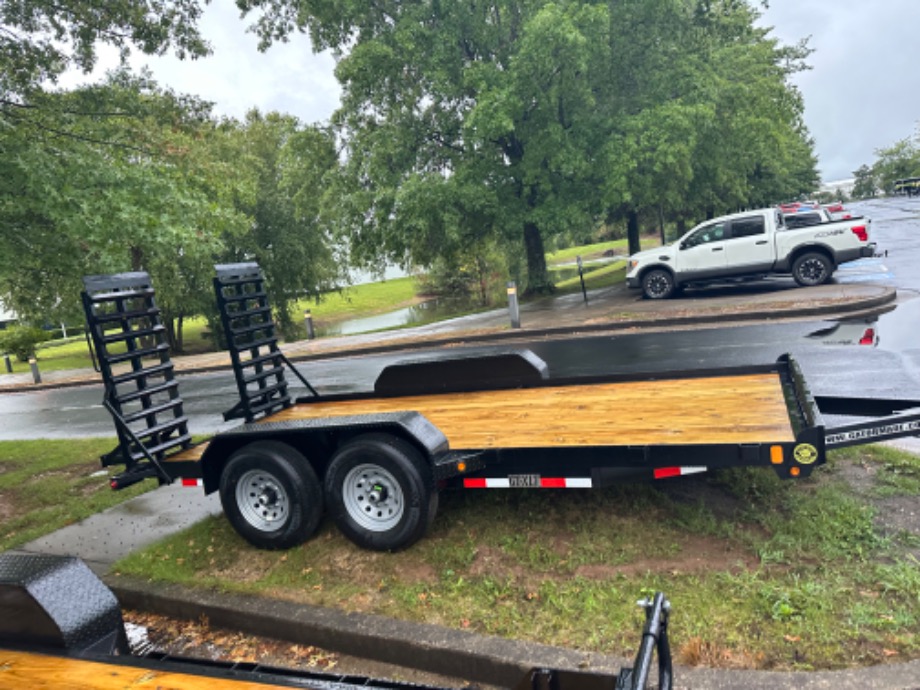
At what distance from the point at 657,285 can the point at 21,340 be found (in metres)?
29.9

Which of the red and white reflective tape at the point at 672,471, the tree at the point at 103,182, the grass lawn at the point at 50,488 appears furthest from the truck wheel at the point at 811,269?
the grass lawn at the point at 50,488

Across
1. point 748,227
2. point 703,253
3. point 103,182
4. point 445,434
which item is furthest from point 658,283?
point 445,434

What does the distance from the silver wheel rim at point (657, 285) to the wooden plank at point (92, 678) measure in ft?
55.2

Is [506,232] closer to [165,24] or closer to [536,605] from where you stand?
[165,24]

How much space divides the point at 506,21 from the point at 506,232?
608 cm

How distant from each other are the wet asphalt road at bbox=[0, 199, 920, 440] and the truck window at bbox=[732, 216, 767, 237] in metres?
2.41

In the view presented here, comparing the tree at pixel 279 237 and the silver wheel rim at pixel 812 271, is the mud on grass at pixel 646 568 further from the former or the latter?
the tree at pixel 279 237

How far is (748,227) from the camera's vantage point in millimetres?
16594

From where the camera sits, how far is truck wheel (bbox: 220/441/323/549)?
457 centimetres

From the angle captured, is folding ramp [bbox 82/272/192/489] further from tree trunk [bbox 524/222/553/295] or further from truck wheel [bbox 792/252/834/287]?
tree trunk [bbox 524/222/553/295]

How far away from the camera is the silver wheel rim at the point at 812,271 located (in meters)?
15.7

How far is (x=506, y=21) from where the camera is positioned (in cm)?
1902

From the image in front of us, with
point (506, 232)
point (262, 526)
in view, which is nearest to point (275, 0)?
point (506, 232)

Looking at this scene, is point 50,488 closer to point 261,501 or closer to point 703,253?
point 261,501
